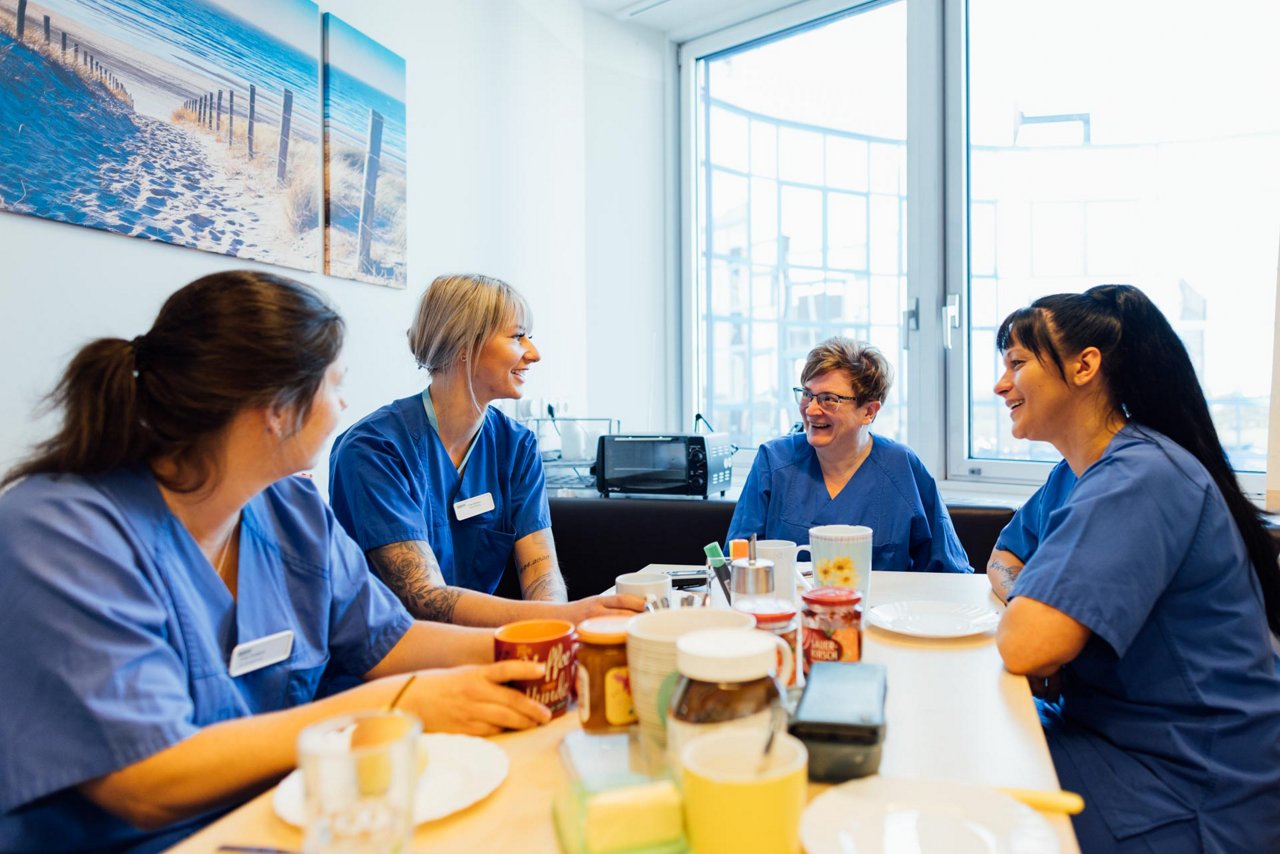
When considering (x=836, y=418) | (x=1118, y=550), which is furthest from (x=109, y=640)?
(x=836, y=418)

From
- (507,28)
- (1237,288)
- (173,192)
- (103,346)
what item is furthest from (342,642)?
(1237,288)

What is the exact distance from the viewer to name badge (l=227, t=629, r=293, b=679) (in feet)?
3.26

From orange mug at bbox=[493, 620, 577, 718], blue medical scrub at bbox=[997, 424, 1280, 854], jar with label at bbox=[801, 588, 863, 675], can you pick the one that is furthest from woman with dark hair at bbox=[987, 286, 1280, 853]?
orange mug at bbox=[493, 620, 577, 718]

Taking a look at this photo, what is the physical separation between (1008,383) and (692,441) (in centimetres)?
134

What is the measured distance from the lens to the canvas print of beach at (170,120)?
58.9 inches

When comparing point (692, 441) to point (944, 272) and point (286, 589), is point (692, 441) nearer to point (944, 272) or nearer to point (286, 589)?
point (944, 272)

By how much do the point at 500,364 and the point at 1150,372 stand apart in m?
1.29

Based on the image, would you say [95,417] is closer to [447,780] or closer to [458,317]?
[447,780]

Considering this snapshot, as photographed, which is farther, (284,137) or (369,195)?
(369,195)

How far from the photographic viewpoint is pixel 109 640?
788mm

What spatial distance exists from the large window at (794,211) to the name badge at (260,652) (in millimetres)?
2452

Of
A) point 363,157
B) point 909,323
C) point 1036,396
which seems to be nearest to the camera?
point 1036,396

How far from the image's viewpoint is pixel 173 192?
176 cm

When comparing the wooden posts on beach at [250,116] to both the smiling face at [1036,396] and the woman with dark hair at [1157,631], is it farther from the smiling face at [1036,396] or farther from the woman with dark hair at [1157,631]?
the woman with dark hair at [1157,631]
